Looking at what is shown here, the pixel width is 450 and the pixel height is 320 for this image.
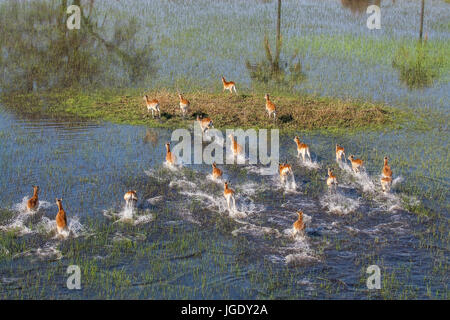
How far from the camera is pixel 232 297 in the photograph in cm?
1188

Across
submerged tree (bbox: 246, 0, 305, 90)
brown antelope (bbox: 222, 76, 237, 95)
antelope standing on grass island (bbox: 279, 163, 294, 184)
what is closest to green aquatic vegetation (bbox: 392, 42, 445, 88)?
submerged tree (bbox: 246, 0, 305, 90)

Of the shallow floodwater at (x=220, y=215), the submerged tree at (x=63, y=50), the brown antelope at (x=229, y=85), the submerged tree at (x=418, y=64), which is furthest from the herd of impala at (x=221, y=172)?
the submerged tree at (x=418, y=64)

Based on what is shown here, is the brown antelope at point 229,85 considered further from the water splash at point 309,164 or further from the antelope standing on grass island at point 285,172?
the antelope standing on grass island at point 285,172

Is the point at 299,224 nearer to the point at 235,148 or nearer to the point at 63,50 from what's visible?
the point at 235,148

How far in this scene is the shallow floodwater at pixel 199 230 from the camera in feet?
40.2

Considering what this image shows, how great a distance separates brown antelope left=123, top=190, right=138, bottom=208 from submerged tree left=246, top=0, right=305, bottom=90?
12.4m

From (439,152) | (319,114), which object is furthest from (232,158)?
(439,152)

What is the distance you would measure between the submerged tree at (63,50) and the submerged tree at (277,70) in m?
4.53

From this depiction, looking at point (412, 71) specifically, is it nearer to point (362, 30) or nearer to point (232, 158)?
point (362, 30)

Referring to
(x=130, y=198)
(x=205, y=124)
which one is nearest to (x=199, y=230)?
(x=130, y=198)

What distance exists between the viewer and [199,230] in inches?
562

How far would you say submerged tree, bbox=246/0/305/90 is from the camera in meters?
26.7
